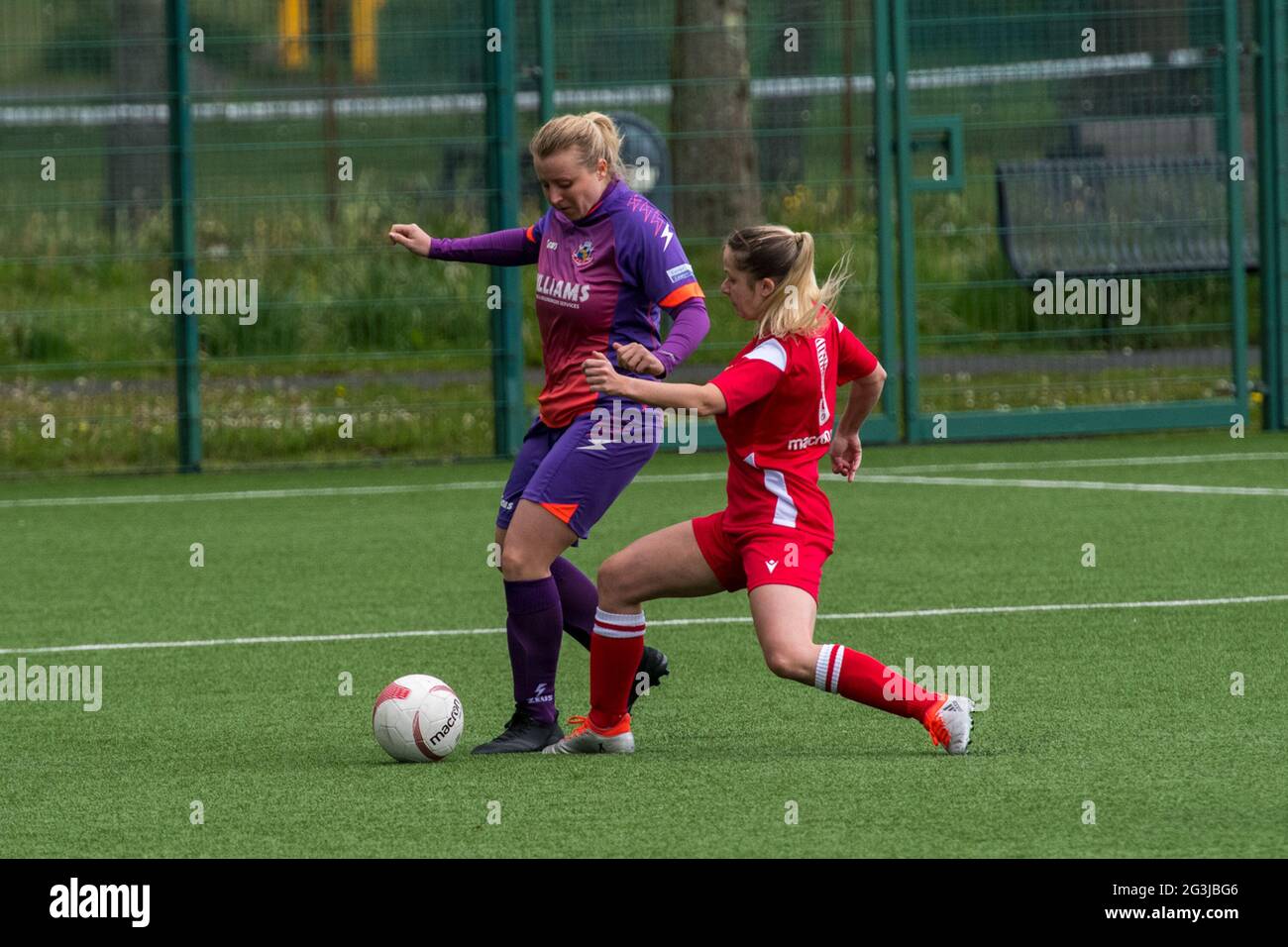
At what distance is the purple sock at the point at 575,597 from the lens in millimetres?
6719

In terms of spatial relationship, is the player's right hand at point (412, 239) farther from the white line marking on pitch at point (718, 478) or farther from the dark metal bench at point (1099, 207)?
the dark metal bench at point (1099, 207)

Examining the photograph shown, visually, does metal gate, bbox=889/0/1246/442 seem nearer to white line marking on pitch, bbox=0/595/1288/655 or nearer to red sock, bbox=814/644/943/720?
white line marking on pitch, bbox=0/595/1288/655

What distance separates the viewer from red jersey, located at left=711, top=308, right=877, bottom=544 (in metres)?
5.67

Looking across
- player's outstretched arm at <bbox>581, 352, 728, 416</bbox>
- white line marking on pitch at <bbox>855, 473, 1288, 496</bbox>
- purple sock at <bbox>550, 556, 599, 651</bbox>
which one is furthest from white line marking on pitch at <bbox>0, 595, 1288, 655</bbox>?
white line marking on pitch at <bbox>855, 473, 1288, 496</bbox>

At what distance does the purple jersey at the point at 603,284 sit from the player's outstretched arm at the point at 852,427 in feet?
1.80

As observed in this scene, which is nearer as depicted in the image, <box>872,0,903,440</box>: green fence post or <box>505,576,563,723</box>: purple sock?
<box>505,576,563,723</box>: purple sock

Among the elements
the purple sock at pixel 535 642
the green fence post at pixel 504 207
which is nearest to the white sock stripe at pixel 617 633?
the purple sock at pixel 535 642

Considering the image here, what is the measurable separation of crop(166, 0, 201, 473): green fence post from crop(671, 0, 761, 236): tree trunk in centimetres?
323

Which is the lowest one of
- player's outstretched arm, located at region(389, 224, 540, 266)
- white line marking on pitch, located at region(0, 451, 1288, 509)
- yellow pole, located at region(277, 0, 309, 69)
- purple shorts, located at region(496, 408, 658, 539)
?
white line marking on pitch, located at region(0, 451, 1288, 509)

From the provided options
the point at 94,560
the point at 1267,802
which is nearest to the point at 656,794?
the point at 1267,802

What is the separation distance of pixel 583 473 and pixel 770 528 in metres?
0.66

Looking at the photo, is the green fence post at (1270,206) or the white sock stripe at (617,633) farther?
the green fence post at (1270,206)

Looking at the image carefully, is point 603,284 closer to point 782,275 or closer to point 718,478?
point 782,275

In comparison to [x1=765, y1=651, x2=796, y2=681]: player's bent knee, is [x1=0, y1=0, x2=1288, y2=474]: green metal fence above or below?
above
